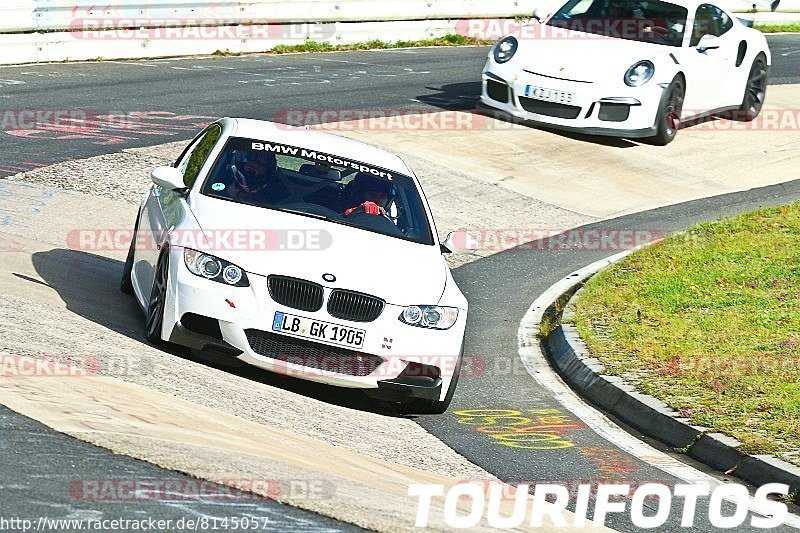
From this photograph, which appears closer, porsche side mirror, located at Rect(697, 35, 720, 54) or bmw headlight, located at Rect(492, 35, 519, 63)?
bmw headlight, located at Rect(492, 35, 519, 63)

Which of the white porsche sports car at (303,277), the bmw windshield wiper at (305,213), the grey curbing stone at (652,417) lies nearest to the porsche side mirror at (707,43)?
the grey curbing stone at (652,417)

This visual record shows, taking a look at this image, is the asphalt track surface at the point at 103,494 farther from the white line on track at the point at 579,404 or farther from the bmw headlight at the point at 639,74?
the bmw headlight at the point at 639,74

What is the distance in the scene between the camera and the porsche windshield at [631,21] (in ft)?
60.2

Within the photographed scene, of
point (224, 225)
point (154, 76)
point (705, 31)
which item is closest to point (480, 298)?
point (224, 225)

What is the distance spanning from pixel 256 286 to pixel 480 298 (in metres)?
4.48

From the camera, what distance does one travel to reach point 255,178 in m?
9.40

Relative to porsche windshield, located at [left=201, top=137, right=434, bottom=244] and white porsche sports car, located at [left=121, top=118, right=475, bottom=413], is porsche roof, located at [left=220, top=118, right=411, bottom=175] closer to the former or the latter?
porsche windshield, located at [left=201, top=137, right=434, bottom=244]

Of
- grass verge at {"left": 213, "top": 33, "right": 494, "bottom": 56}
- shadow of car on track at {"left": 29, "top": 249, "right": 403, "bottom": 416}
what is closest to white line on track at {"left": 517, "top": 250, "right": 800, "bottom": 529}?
shadow of car on track at {"left": 29, "top": 249, "right": 403, "bottom": 416}

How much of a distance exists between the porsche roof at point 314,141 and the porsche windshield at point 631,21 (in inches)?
352

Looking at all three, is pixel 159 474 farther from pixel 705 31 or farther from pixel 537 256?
pixel 705 31

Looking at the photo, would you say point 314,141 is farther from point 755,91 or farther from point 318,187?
point 755,91

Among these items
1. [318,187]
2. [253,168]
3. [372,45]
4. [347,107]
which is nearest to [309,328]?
[318,187]

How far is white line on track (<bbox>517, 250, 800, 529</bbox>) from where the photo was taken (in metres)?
8.02

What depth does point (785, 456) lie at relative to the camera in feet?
26.1
